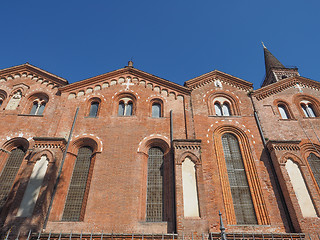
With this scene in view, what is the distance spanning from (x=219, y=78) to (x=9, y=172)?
586 inches

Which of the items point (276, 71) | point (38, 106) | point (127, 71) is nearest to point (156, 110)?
point (127, 71)

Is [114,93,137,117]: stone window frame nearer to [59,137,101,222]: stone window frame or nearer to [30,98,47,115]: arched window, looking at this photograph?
[59,137,101,222]: stone window frame

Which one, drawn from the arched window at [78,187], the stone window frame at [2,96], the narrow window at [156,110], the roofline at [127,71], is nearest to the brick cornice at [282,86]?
the roofline at [127,71]

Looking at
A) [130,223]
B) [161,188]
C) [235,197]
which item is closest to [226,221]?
[235,197]

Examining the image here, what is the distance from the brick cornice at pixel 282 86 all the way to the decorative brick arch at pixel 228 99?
5.30ft

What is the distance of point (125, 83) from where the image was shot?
1620 centimetres

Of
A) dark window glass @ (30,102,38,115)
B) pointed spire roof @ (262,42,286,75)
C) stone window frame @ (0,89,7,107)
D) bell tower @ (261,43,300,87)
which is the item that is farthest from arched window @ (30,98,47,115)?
pointed spire roof @ (262,42,286,75)

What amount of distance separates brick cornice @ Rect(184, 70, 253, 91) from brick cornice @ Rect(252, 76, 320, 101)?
814 mm

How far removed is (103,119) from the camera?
555 inches

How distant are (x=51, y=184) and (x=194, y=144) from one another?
750 cm

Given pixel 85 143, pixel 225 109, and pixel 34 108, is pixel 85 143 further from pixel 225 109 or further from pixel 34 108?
pixel 225 109

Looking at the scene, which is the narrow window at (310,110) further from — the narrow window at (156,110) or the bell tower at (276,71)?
the bell tower at (276,71)

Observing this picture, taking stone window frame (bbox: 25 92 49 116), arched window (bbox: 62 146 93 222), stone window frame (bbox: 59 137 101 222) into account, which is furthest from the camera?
stone window frame (bbox: 25 92 49 116)

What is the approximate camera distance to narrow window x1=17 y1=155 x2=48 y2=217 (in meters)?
9.98
